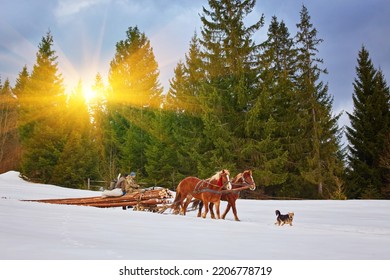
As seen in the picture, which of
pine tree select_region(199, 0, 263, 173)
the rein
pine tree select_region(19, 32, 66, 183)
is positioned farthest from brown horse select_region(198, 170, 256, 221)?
pine tree select_region(19, 32, 66, 183)

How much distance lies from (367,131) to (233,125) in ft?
45.5

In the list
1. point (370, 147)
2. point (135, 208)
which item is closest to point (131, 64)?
point (370, 147)

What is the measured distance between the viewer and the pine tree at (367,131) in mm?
29984

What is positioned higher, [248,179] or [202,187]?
[248,179]

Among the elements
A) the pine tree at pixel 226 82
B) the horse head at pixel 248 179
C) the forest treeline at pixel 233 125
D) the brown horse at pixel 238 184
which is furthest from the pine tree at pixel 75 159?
the horse head at pixel 248 179

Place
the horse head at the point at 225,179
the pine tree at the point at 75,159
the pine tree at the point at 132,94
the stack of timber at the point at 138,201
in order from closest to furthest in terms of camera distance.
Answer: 1. the horse head at the point at 225,179
2. the stack of timber at the point at 138,201
3. the pine tree at the point at 75,159
4. the pine tree at the point at 132,94

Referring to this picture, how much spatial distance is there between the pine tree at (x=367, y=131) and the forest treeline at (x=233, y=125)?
0.31 feet

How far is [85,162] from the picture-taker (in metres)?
32.9

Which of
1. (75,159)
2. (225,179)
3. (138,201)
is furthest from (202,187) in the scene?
(75,159)

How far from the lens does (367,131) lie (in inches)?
1254

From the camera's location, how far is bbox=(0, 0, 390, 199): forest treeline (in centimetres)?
2694

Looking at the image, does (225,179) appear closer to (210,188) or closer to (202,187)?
(210,188)

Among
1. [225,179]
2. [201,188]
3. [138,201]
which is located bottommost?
[138,201]

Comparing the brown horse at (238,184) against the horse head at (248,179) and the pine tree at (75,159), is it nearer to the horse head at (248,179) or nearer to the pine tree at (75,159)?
the horse head at (248,179)
